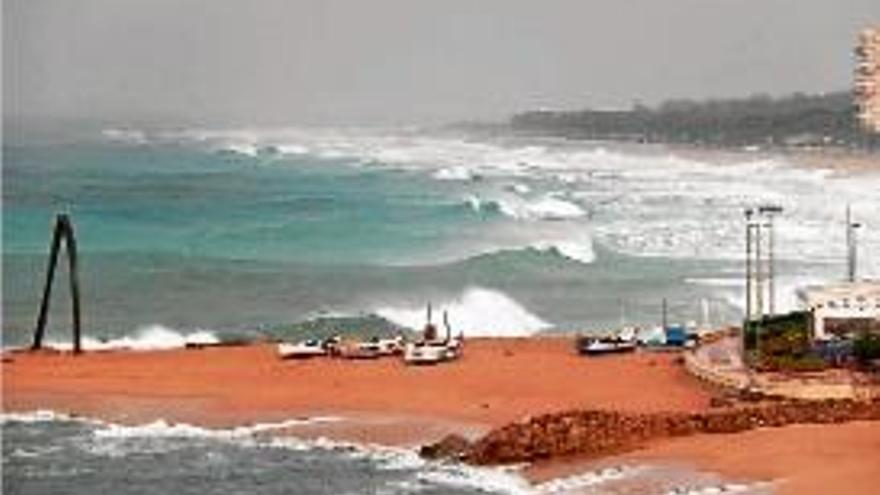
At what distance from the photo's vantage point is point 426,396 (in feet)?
168

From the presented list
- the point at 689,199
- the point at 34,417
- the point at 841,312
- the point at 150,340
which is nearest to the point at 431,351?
the point at 841,312

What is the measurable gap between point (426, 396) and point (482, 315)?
20.2m

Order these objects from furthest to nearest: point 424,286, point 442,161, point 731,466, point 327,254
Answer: point 442,161 < point 327,254 < point 424,286 < point 731,466

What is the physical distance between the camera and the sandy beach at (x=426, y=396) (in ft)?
141

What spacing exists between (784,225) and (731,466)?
5890cm

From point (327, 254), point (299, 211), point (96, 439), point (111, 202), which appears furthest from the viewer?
point (111, 202)

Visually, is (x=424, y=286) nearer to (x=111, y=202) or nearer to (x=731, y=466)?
(x=731, y=466)

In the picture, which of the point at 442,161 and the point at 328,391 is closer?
the point at 328,391

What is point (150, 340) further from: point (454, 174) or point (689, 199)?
point (454, 174)

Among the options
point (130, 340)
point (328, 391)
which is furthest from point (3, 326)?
point (328, 391)

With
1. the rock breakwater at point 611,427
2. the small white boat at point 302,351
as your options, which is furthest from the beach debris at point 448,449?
the small white boat at point 302,351

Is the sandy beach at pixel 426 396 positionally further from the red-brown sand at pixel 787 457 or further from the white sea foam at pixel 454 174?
the white sea foam at pixel 454 174

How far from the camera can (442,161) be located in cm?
19438

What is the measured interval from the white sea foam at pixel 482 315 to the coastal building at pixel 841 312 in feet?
51.6
